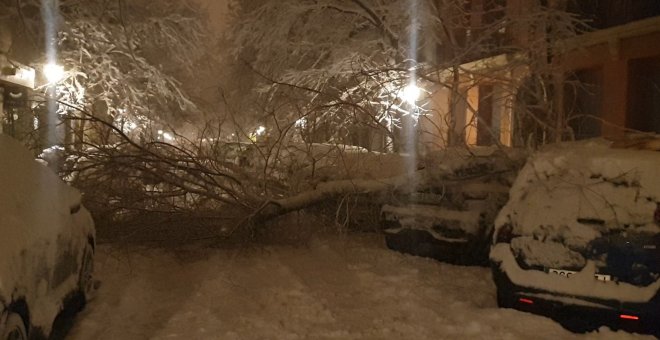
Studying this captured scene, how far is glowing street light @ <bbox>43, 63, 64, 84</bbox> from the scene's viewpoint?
2008 cm

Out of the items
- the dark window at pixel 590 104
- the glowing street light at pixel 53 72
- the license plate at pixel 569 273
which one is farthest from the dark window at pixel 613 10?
the glowing street light at pixel 53 72

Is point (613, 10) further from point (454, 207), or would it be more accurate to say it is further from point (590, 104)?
point (454, 207)

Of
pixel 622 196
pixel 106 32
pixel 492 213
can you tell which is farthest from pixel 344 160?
pixel 106 32

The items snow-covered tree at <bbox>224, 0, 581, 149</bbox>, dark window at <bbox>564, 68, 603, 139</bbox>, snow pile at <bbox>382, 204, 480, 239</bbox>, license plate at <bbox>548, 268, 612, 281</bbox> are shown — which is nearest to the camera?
license plate at <bbox>548, 268, 612, 281</bbox>

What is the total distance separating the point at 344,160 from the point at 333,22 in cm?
844

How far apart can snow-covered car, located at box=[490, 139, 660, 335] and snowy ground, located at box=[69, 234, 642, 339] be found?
0.21 meters

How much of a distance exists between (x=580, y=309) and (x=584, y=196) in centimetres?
105

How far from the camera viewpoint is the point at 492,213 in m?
8.22

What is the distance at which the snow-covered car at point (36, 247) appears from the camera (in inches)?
164

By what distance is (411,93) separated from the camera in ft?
41.0

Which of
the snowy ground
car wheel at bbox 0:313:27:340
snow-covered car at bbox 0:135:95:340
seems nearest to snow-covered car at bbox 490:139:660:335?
the snowy ground

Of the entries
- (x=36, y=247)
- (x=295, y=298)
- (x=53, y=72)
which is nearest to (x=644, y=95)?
(x=295, y=298)

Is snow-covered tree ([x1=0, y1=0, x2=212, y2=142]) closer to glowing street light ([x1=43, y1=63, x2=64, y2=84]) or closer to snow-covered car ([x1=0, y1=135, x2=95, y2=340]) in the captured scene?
glowing street light ([x1=43, y1=63, x2=64, y2=84])

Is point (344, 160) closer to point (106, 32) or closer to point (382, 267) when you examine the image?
point (382, 267)
